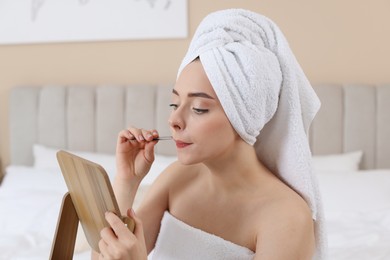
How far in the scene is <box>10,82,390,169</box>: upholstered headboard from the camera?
3.00 meters

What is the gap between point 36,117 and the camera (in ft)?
10.4

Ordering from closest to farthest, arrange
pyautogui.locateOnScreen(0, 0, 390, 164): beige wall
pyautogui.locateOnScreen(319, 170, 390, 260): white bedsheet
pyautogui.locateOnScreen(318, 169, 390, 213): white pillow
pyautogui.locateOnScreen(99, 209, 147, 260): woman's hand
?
pyautogui.locateOnScreen(99, 209, 147, 260): woman's hand → pyautogui.locateOnScreen(319, 170, 390, 260): white bedsheet → pyautogui.locateOnScreen(318, 169, 390, 213): white pillow → pyautogui.locateOnScreen(0, 0, 390, 164): beige wall

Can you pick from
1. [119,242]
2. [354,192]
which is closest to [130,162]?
[119,242]

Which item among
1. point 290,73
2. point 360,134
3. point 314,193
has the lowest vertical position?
point 360,134

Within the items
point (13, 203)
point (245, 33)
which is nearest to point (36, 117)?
point (13, 203)

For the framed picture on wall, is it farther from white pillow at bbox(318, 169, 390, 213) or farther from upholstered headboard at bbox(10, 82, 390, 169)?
white pillow at bbox(318, 169, 390, 213)

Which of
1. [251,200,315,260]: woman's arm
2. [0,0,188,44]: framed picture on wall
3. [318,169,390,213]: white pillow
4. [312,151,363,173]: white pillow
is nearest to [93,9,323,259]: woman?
[251,200,315,260]: woman's arm

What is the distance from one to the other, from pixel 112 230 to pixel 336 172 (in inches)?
71.5

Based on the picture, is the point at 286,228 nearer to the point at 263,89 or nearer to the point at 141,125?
the point at 263,89

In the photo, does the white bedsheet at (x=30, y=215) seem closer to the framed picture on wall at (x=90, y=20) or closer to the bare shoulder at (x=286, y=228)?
the framed picture on wall at (x=90, y=20)

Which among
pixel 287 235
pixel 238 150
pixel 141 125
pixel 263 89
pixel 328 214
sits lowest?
pixel 328 214

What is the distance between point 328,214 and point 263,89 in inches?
54.7

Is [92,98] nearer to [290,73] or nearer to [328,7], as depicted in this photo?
[328,7]

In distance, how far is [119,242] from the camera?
1.05 meters
